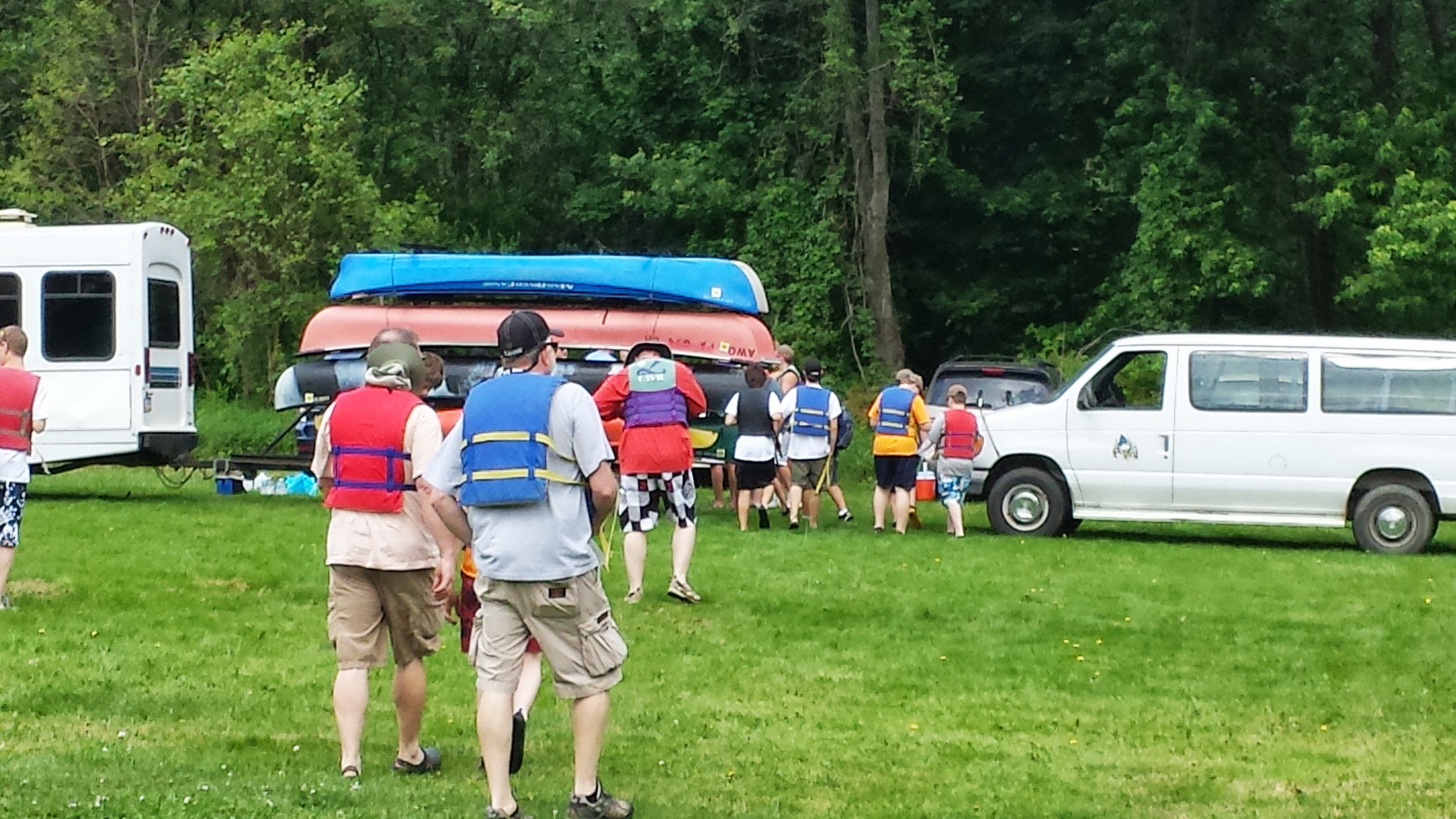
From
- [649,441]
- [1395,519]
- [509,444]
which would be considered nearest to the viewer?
[509,444]

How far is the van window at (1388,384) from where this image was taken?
18203mm

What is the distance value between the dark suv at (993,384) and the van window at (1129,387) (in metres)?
3.02

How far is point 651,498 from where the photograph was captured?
12.6 m

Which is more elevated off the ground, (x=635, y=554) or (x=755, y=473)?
(x=755, y=473)

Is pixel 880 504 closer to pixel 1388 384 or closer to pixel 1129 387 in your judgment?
pixel 1129 387

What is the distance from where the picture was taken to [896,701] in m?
9.68

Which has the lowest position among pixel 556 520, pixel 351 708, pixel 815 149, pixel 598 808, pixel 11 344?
pixel 598 808

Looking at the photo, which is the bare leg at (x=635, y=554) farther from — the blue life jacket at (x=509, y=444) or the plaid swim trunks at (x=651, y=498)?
the blue life jacket at (x=509, y=444)

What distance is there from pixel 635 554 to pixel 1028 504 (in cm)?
719

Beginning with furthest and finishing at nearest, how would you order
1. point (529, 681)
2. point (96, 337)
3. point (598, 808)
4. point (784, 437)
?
point (96, 337) < point (784, 437) < point (529, 681) < point (598, 808)

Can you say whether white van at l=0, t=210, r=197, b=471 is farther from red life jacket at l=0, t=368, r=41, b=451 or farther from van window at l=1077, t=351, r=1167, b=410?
van window at l=1077, t=351, r=1167, b=410

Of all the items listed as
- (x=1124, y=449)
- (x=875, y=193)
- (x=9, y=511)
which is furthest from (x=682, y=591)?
(x=875, y=193)

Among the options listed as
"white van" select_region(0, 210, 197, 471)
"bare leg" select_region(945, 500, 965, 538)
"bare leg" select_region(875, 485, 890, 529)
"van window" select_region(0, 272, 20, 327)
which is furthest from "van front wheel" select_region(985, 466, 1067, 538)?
"van window" select_region(0, 272, 20, 327)

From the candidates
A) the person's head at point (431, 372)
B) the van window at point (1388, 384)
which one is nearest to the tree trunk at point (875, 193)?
the van window at point (1388, 384)
